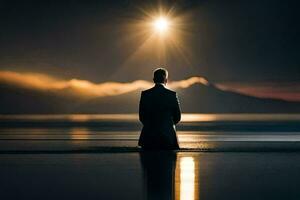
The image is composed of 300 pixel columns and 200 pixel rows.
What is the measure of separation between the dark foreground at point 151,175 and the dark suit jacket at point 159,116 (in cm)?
24

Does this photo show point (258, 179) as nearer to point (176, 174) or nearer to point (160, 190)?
point (176, 174)

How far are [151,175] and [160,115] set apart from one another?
338cm

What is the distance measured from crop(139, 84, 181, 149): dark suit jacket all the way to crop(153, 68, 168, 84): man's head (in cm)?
9

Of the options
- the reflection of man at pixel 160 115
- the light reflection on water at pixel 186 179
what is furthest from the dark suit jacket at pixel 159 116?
the light reflection on water at pixel 186 179

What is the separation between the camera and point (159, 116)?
12195 mm

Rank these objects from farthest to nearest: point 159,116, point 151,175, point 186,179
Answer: point 159,116 → point 151,175 → point 186,179

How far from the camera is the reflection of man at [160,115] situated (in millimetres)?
12141

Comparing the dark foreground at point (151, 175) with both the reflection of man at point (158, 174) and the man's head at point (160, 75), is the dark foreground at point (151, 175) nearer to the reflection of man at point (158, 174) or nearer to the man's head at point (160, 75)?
the reflection of man at point (158, 174)

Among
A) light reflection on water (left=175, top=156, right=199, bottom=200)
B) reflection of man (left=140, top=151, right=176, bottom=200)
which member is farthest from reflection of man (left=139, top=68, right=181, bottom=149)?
light reflection on water (left=175, top=156, right=199, bottom=200)

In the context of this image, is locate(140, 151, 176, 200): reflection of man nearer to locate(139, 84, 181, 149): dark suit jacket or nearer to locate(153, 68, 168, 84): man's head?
locate(139, 84, 181, 149): dark suit jacket

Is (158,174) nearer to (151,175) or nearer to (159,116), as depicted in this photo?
(151,175)

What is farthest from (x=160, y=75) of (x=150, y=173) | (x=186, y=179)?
(x=186, y=179)

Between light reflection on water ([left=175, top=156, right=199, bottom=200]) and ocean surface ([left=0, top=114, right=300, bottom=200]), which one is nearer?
light reflection on water ([left=175, top=156, right=199, bottom=200])

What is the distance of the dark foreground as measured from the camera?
24.0 ft
